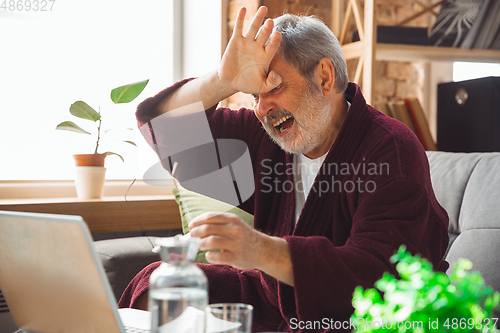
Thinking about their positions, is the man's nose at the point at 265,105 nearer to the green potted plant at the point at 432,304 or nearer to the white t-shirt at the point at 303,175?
the white t-shirt at the point at 303,175

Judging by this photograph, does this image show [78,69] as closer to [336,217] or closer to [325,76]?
[325,76]

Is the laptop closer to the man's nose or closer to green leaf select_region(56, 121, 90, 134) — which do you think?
the man's nose

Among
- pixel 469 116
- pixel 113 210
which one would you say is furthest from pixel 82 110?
pixel 469 116

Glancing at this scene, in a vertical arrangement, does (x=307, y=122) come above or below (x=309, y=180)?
above

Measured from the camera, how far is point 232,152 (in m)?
1.65

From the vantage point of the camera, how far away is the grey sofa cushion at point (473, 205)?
56.2 inches

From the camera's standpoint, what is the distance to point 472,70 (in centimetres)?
275

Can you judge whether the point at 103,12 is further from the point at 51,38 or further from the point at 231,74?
the point at 231,74

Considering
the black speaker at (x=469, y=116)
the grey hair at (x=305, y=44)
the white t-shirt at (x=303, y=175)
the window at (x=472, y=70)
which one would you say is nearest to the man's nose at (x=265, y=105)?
the grey hair at (x=305, y=44)

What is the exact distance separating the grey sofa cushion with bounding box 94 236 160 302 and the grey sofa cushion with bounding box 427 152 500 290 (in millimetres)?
1043

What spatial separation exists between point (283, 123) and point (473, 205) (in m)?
0.66

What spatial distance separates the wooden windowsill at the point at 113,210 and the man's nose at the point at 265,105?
0.94 meters

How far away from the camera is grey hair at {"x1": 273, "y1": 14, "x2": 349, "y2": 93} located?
1.33m

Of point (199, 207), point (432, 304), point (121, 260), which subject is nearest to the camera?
point (432, 304)
